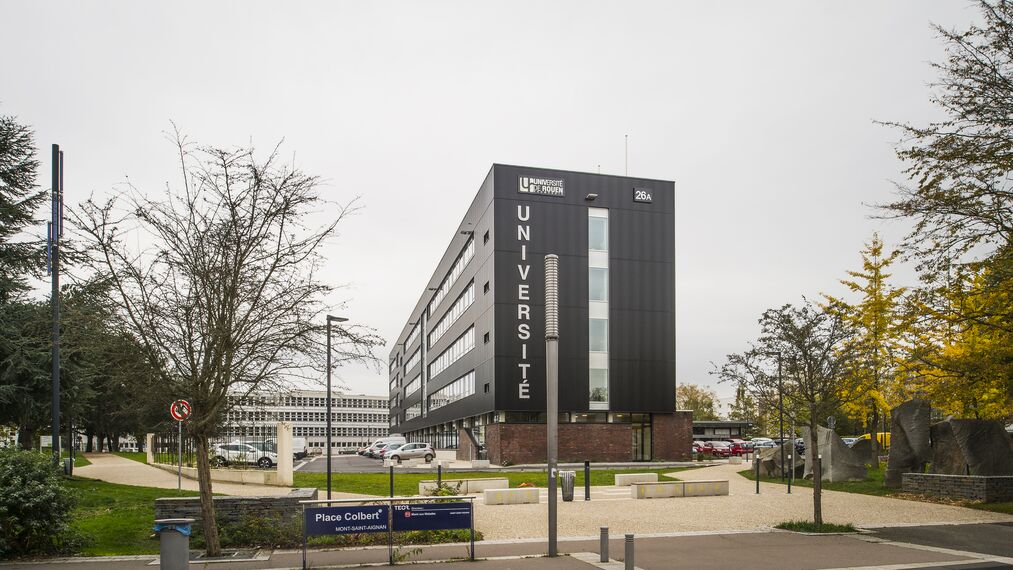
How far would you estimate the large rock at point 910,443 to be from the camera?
955 inches

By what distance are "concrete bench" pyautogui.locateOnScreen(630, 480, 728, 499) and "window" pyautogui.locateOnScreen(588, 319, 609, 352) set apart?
21.9 meters

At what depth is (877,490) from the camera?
2400 centimetres

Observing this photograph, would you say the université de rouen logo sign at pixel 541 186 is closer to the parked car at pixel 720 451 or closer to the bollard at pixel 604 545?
the parked car at pixel 720 451

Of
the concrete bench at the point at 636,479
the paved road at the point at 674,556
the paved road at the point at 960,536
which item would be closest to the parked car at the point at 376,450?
the concrete bench at the point at 636,479

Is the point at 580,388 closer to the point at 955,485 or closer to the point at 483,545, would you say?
the point at 955,485

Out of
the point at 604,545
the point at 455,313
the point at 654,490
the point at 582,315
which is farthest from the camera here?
A: the point at 455,313

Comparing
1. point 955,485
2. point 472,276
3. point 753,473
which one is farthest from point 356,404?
point 955,485

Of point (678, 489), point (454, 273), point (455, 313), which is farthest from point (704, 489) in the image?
→ point (454, 273)

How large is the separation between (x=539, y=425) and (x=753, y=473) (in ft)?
47.0

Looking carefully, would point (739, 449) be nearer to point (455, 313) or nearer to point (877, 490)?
point (455, 313)

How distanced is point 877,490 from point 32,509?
882 inches

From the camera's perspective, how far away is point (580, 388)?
149ft

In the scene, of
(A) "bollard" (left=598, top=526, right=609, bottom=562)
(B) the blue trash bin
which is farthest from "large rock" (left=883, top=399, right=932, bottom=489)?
(B) the blue trash bin

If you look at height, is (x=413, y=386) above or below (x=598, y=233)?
below
